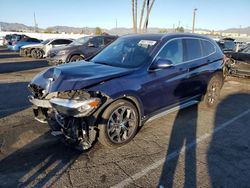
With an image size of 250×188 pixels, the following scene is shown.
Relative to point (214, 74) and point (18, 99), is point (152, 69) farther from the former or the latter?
point (18, 99)

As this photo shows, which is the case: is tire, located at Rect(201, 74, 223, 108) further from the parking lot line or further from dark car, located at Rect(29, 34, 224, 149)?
the parking lot line

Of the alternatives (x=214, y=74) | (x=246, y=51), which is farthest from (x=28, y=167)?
(x=246, y=51)

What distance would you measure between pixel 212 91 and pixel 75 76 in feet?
12.8

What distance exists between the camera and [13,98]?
22.1ft

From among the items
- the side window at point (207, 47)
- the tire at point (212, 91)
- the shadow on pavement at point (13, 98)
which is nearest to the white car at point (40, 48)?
the shadow on pavement at point (13, 98)

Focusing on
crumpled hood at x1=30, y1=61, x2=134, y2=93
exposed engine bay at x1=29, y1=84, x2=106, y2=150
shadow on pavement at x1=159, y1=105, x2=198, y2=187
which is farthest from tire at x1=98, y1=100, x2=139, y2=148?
shadow on pavement at x1=159, y1=105, x2=198, y2=187

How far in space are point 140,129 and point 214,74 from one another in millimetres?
2644

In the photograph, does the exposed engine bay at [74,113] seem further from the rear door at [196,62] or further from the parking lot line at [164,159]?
the rear door at [196,62]

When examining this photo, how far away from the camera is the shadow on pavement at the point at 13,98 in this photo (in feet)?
18.9

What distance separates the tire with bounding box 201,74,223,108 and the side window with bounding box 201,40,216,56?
0.64 metres

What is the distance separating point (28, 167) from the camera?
132 inches

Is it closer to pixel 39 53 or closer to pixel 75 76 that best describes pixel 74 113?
pixel 75 76

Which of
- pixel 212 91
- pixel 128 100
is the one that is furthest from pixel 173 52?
pixel 212 91

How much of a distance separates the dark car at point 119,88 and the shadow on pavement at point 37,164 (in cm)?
26
